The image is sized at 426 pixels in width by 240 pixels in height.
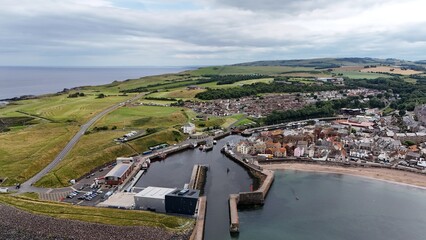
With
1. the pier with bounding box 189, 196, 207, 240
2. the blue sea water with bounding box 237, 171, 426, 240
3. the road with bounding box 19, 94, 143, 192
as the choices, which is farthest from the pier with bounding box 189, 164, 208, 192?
the road with bounding box 19, 94, 143, 192

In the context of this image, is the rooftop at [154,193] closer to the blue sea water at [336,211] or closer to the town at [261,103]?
the blue sea water at [336,211]

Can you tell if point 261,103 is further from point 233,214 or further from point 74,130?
point 233,214

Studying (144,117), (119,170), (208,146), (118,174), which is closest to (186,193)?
(118,174)

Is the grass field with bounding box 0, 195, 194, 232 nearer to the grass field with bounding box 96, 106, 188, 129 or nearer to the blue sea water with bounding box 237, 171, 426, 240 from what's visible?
the blue sea water with bounding box 237, 171, 426, 240

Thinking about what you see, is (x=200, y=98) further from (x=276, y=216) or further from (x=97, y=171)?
(x=276, y=216)

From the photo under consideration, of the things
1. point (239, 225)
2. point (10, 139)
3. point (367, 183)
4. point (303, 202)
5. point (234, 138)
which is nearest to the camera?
point (239, 225)

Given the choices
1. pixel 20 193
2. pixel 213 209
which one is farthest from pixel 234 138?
pixel 20 193
